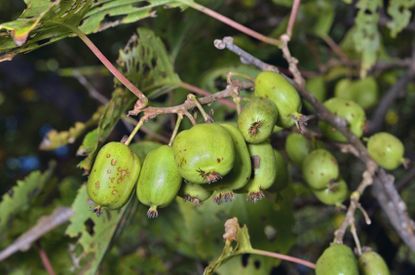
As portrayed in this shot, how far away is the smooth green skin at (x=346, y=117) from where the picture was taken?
60.2 inches

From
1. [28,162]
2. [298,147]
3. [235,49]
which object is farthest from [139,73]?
[28,162]

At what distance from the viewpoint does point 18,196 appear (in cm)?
207

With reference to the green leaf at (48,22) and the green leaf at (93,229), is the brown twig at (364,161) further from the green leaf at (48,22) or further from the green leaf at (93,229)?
the green leaf at (93,229)

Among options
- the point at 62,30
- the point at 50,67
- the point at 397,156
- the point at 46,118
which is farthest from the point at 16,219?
the point at 46,118

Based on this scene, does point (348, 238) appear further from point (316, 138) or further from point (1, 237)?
point (1, 237)

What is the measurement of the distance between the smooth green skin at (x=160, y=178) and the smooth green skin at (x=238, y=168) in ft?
0.30

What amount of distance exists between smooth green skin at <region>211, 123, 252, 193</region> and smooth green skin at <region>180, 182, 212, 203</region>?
0.02m

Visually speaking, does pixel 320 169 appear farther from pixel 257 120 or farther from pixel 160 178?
pixel 160 178

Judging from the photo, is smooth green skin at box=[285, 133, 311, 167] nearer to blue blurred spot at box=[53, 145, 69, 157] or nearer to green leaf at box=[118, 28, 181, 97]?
green leaf at box=[118, 28, 181, 97]

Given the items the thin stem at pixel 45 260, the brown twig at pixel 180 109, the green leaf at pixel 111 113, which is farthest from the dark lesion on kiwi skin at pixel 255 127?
the thin stem at pixel 45 260

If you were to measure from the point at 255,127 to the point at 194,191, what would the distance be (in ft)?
0.54

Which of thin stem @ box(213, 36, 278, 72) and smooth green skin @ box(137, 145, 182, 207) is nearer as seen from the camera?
smooth green skin @ box(137, 145, 182, 207)

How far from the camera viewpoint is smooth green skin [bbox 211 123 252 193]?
3.82 ft

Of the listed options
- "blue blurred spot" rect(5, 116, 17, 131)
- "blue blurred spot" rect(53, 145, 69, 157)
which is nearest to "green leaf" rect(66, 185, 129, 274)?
"blue blurred spot" rect(53, 145, 69, 157)
